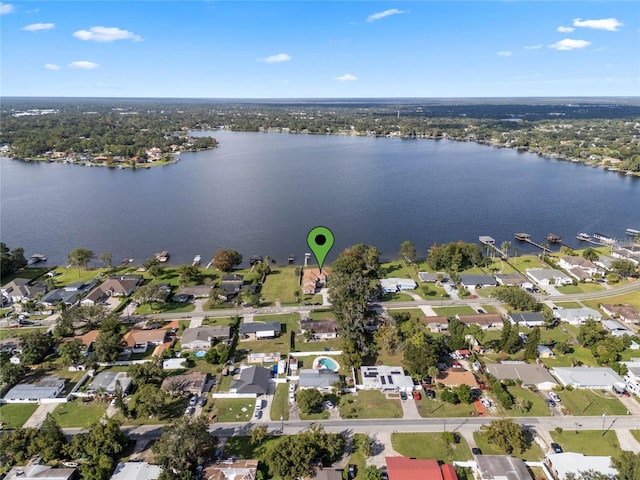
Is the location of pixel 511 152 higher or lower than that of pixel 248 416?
higher

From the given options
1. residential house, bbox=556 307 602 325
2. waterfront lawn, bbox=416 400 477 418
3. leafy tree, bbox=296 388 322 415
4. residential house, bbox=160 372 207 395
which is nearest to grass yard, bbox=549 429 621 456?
waterfront lawn, bbox=416 400 477 418

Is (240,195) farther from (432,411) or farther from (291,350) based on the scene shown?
(432,411)

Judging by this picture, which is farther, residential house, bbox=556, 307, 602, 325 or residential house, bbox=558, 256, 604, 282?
residential house, bbox=558, 256, 604, 282

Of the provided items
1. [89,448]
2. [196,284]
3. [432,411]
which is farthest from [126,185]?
[432,411]

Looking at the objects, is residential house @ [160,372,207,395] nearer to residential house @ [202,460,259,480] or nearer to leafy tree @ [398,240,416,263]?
residential house @ [202,460,259,480]

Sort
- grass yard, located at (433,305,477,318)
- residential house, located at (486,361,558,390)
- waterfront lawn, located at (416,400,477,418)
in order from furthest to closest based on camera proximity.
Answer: grass yard, located at (433,305,477,318)
residential house, located at (486,361,558,390)
waterfront lawn, located at (416,400,477,418)

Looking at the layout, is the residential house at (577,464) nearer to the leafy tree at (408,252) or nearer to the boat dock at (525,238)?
the leafy tree at (408,252)
